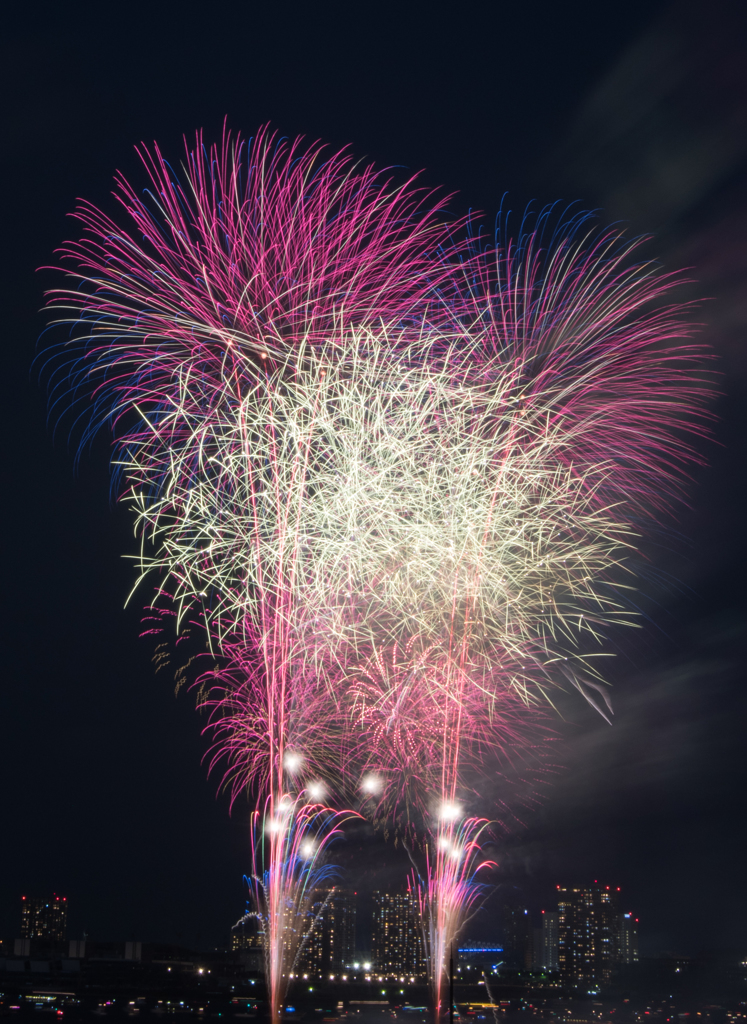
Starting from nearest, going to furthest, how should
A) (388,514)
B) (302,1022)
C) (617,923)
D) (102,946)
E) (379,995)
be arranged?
(388,514) < (302,1022) < (379,995) < (102,946) < (617,923)

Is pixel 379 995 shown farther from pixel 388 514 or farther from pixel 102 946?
pixel 388 514

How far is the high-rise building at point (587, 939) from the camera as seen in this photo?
568 feet

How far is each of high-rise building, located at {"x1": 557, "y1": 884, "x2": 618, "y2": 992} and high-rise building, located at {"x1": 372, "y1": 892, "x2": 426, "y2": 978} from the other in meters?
33.7

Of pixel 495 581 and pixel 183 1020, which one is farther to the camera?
pixel 183 1020

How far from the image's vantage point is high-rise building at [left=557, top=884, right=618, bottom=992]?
173250 millimetres

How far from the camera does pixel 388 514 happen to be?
20.9 m

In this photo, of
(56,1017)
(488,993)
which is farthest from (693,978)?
(56,1017)

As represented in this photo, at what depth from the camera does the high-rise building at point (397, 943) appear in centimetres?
14300

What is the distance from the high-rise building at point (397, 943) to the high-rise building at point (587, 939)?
111ft

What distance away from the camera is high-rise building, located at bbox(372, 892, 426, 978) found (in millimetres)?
143000

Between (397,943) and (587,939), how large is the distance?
44.3 metres

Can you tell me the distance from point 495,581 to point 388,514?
2963 mm

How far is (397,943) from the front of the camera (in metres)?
151

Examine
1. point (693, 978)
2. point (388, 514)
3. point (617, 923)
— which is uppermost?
point (388, 514)
